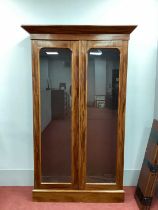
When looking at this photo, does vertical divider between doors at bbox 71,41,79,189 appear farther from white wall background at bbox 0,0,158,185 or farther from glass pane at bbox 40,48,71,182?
white wall background at bbox 0,0,158,185

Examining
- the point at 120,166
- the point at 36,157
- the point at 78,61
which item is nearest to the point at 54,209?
the point at 36,157

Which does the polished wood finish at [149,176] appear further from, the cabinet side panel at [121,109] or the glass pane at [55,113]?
the glass pane at [55,113]

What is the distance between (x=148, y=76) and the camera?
2.79 meters

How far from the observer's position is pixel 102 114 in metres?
2.55

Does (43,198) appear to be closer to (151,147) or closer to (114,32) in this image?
(151,147)

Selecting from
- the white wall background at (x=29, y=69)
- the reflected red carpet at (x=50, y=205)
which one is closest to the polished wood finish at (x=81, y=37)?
the white wall background at (x=29, y=69)

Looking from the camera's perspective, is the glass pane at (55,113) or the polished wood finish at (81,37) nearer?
the polished wood finish at (81,37)

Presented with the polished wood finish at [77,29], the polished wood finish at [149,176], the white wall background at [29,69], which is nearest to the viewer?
the polished wood finish at [77,29]

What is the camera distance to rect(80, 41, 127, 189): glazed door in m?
2.38

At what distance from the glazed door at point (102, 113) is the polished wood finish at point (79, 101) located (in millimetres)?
10

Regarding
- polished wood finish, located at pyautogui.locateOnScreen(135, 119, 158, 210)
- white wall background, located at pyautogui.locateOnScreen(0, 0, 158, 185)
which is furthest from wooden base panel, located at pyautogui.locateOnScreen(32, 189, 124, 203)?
white wall background, located at pyautogui.locateOnScreen(0, 0, 158, 185)

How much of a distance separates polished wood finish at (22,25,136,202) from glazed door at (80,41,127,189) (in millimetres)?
10

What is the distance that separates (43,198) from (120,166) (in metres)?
0.97

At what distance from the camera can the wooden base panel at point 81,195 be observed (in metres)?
2.54
